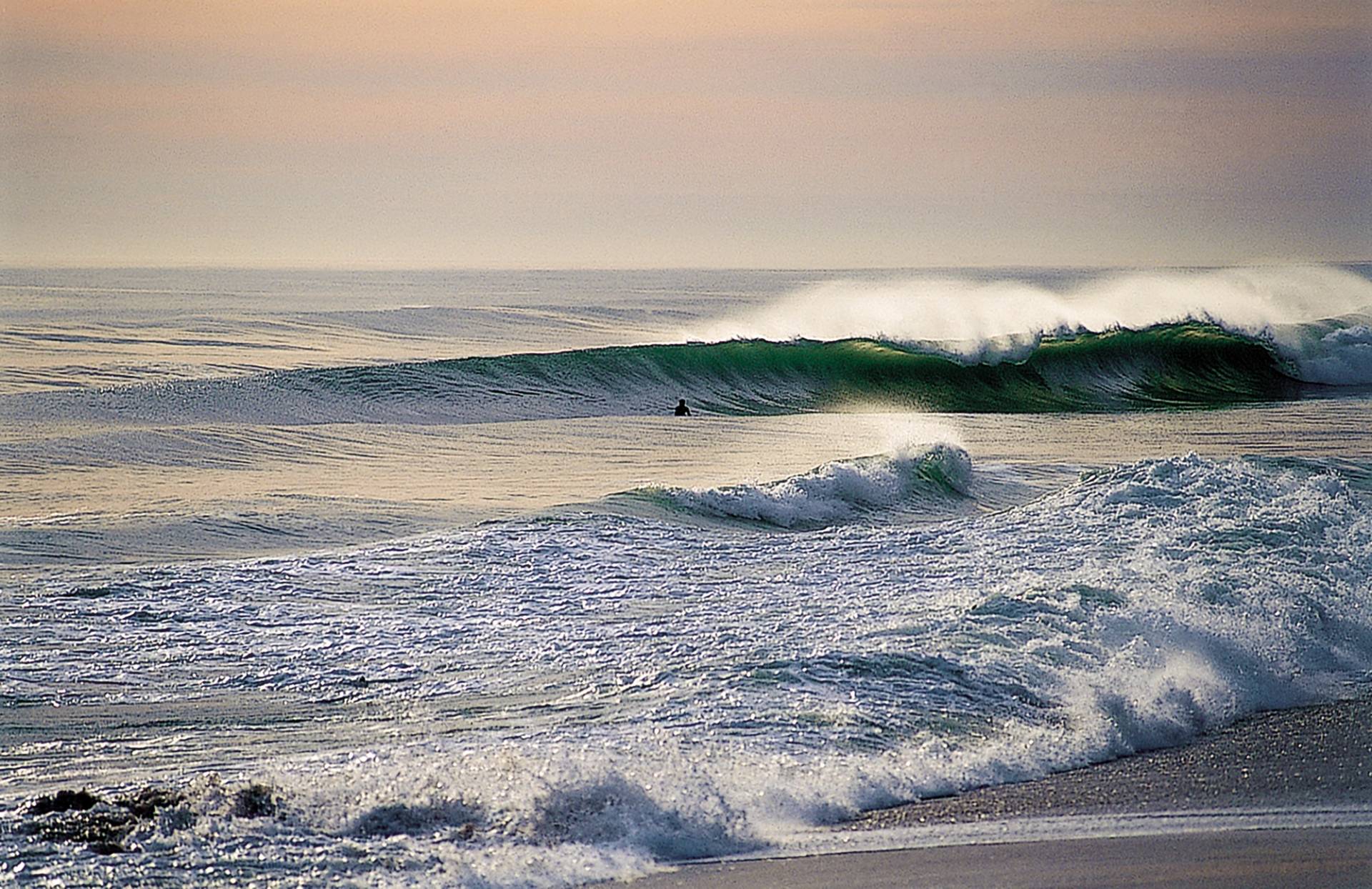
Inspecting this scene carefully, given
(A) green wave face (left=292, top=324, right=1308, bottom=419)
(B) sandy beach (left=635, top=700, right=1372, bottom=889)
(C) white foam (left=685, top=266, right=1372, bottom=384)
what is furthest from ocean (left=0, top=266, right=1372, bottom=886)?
(C) white foam (left=685, top=266, right=1372, bottom=384)

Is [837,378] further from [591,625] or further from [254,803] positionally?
[254,803]

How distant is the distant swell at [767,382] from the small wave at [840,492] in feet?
24.7

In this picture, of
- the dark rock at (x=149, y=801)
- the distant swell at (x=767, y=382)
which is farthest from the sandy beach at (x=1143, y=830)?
the distant swell at (x=767, y=382)

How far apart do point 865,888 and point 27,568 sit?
534cm

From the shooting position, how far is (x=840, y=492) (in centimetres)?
986

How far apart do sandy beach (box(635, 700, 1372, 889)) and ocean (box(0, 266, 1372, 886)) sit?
0.51ft

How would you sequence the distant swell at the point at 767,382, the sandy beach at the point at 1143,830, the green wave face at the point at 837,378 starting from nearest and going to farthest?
the sandy beach at the point at 1143,830 < the distant swell at the point at 767,382 < the green wave face at the point at 837,378

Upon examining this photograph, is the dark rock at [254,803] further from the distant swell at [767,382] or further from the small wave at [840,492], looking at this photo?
the distant swell at [767,382]

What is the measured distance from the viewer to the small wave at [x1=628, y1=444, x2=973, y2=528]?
29.8 feet

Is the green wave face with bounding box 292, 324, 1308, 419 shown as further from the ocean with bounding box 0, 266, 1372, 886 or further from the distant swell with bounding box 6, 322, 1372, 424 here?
the ocean with bounding box 0, 266, 1372, 886

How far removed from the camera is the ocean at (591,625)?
3785 millimetres

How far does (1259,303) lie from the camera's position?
29.5 meters

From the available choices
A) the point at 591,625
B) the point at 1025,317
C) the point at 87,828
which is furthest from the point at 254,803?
the point at 1025,317

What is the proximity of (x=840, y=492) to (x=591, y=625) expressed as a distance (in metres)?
4.13
